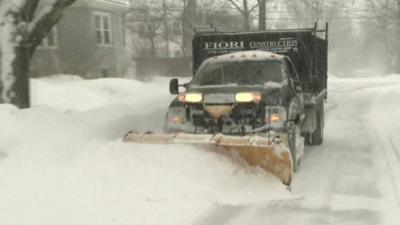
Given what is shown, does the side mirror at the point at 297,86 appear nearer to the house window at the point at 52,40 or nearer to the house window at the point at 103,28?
the house window at the point at 52,40

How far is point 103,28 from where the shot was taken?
3253cm

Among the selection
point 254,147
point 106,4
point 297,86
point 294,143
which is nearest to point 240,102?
point 294,143

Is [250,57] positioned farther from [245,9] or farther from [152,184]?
[245,9]

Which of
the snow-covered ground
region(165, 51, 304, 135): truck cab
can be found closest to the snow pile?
the snow-covered ground

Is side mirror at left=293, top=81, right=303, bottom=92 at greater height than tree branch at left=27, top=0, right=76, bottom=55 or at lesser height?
lesser

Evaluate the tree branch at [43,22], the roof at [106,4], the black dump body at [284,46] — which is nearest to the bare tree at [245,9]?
the roof at [106,4]

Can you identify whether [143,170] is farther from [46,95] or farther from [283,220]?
[46,95]

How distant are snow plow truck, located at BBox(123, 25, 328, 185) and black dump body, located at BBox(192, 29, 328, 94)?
0.07 feet

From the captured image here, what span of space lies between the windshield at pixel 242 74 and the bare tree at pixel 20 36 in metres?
2.56

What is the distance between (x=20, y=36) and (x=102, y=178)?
319 cm

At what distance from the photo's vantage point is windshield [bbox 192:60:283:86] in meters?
9.56

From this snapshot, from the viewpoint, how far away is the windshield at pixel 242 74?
9562mm

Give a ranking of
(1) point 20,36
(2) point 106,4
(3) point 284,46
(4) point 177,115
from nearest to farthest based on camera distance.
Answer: (4) point 177,115 → (1) point 20,36 → (3) point 284,46 → (2) point 106,4

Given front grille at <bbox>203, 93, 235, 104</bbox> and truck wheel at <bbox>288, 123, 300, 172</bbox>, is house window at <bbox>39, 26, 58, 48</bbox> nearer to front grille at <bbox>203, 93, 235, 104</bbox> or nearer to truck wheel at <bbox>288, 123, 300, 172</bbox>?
front grille at <bbox>203, 93, 235, 104</bbox>
